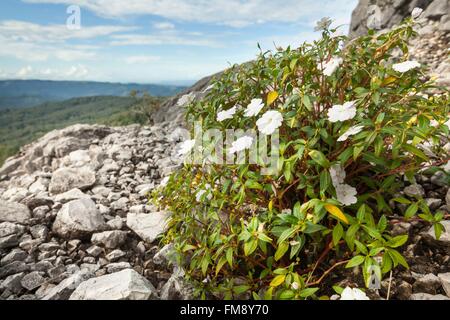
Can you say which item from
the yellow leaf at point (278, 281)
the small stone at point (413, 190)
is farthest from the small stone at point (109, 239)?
the small stone at point (413, 190)

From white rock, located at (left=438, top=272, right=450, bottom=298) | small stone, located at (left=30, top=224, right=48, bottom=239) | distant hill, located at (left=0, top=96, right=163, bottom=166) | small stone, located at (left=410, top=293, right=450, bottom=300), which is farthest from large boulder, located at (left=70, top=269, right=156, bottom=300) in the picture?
distant hill, located at (left=0, top=96, right=163, bottom=166)

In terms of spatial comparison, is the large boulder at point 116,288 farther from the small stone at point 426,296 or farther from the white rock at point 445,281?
the white rock at point 445,281

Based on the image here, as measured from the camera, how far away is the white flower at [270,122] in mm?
1718

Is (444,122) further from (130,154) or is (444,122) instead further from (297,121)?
(130,154)

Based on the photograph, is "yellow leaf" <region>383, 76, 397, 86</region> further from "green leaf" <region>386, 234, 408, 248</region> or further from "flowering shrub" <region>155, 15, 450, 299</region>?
"green leaf" <region>386, 234, 408, 248</region>

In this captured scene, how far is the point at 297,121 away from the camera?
6.22 ft

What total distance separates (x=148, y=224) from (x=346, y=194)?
193 centimetres

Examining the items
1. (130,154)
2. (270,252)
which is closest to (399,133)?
(270,252)

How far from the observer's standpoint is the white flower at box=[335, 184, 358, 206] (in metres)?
1.69

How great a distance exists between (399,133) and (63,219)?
9.19ft

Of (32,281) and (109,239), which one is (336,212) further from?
(32,281)

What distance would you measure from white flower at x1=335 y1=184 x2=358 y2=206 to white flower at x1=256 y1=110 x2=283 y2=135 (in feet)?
1.54

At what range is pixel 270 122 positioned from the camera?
1.76 metres

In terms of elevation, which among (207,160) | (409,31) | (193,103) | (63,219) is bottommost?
(63,219)
